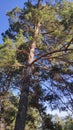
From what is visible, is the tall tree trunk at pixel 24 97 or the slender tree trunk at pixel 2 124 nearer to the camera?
the tall tree trunk at pixel 24 97

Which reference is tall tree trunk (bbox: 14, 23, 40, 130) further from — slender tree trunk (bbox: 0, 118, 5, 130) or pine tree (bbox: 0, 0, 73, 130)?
slender tree trunk (bbox: 0, 118, 5, 130)

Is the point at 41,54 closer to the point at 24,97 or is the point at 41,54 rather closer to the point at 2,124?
the point at 24,97

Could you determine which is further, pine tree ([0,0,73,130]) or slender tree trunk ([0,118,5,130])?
slender tree trunk ([0,118,5,130])

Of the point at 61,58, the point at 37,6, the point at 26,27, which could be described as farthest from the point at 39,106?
the point at 37,6

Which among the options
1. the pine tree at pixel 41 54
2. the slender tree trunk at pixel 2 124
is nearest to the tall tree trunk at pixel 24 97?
the pine tree at pixel 41 54

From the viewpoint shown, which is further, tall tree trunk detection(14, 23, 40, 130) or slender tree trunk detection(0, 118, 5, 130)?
slender tree trunk detection(0, 118, 5, 130)

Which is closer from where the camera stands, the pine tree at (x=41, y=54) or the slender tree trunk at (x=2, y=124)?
the pine tree at (x=41, y=54)

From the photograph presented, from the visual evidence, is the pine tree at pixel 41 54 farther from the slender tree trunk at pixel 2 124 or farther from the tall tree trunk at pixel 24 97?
the slender tree trunk at pixel 2 124

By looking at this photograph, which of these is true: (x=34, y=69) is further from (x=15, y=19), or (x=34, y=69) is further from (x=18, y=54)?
(x=15, y=19)

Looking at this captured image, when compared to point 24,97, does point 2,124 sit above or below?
above

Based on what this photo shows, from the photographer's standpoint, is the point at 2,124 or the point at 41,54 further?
the point at 2,124

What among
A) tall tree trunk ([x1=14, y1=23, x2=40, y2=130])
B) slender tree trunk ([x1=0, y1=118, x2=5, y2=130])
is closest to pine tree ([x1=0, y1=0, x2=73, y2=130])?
tall tree trunk ([x1=14, y1=23, x2=40, y2=130])

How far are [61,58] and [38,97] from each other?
2795 mm

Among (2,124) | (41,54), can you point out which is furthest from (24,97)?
(2,124)
